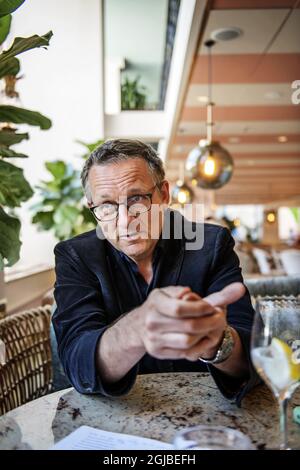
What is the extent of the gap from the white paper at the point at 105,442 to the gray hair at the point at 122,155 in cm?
77

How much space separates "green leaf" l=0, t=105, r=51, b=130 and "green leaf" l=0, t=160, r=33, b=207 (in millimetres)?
163

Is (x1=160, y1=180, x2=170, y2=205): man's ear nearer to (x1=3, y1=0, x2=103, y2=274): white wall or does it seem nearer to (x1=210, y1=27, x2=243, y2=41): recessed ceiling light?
(x1=3, y1=0, x2=103, y2=274): white wall

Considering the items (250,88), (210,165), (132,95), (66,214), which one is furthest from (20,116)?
(132,95)

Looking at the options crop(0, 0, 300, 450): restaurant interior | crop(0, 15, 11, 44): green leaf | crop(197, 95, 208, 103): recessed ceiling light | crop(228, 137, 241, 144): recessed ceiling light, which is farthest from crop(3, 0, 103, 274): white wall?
crop(228, 137, 241, 144): recessed ceiling light

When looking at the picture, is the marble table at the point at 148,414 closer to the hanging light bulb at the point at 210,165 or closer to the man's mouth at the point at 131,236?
the man's mouth at the point at 131,236

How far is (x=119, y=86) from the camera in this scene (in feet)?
19.9

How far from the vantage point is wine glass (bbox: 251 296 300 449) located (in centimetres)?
75

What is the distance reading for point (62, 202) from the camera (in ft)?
14.9

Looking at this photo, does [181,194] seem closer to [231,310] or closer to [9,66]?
[9,66]

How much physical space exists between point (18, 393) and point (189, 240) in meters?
0.88

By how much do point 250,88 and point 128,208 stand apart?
431 cm
